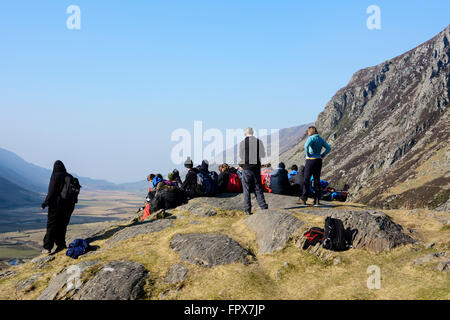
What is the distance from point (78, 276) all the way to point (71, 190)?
5213 mm

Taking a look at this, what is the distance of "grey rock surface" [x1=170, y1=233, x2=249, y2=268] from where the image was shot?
450 inches

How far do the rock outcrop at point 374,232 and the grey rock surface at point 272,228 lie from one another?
198cm

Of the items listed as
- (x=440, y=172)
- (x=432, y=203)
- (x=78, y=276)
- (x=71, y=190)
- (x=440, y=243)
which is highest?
(x=71, y=190)

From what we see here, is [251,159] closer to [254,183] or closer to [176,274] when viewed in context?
[254,183]

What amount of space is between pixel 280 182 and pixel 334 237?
27.3ft

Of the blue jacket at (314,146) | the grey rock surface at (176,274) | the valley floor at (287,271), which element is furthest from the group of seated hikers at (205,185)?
the grey rock surface at (176,274)

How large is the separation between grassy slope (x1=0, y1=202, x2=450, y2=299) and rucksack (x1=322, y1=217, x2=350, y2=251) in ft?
1.07

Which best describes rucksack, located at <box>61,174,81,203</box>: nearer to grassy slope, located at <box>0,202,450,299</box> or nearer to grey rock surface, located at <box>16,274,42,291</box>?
grassy slope, located at <box>0,202,450,299</box>

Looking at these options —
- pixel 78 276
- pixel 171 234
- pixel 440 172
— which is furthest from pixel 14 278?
pixel 440 172

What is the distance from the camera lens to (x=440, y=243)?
439 inches

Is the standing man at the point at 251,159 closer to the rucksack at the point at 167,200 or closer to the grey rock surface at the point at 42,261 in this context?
the rucksack at the point at 167,200

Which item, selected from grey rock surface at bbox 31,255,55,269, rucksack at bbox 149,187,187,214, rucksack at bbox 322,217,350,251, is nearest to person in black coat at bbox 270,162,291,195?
rucksack at bbox 149,187,187,214

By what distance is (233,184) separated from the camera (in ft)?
68.1
